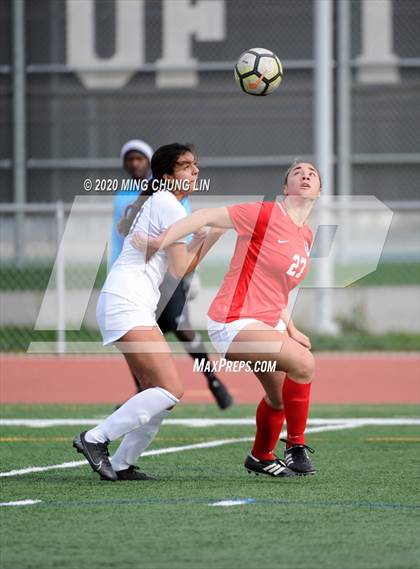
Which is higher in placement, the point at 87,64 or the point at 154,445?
the point at 87,64

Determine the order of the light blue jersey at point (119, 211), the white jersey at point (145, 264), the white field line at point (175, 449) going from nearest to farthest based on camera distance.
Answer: the white jersey at point (145, 264) < the white field line at point (175, 449) < the light blue jersey at point (119, 211)

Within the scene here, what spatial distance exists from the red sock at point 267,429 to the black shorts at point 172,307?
3087mm

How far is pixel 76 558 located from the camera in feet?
17.7

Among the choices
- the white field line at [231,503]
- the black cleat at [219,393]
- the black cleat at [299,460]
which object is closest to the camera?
the white field line at [231,503]

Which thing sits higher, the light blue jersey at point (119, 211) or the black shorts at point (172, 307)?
the light blue jersey at point (119, 211)

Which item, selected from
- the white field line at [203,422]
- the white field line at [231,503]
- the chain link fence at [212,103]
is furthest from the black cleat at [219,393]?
the chain link fence at [212,103]

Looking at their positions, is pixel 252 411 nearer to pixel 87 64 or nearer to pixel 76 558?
pixel 76 558

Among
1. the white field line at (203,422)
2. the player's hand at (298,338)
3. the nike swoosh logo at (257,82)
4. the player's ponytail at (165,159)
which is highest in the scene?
the nike swoosh logo at (257,82)

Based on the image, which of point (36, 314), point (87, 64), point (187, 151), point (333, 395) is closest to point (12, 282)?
point (36, 314)

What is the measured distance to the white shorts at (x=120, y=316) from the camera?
7.36 metres

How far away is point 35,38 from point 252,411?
653 inches

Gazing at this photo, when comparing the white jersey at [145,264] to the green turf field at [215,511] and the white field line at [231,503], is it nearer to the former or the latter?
the green turf field at [215,511]

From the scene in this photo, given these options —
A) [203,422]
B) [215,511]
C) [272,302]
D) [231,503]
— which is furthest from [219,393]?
[215,511]

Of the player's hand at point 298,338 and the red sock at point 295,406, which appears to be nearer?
the red sock at point 295,406
